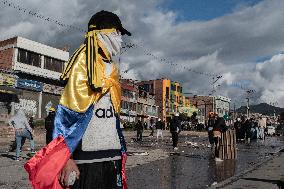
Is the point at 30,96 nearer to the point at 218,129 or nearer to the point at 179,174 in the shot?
the point at 218,129

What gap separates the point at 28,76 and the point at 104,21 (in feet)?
139

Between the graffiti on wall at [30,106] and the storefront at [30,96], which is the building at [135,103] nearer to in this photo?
the storefront at [30,96]

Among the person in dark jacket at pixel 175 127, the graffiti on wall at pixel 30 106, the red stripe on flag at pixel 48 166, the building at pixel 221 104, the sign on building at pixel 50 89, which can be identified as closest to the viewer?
the red stripe on flag at pixel 48 166

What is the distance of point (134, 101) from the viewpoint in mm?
78125

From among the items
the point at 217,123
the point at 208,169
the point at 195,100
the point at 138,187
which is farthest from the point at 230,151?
the point at 195,100

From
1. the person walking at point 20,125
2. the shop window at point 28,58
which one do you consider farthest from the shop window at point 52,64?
the person walking at point 20,125

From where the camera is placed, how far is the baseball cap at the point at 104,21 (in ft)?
9.22

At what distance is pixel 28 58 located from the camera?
44438mm

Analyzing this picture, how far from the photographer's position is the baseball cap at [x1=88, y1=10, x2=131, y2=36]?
111 inches

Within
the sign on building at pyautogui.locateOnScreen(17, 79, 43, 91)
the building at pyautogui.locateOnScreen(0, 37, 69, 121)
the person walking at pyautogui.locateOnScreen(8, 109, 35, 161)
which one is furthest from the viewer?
the sign on building at pyautogui.locateOnScreen(17, 79, 43, 91)

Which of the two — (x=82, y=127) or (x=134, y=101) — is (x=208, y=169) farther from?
(x=134, y=101)

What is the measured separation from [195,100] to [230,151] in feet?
372

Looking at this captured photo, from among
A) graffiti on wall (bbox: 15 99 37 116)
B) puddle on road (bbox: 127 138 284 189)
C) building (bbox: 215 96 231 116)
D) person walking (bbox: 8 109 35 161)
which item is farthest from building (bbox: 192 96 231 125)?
person walking (bbox: 8 109 35 161)

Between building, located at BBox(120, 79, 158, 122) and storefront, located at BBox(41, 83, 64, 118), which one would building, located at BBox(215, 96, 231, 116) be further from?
storefront, located at BBox(41, 83, 64, 118)
